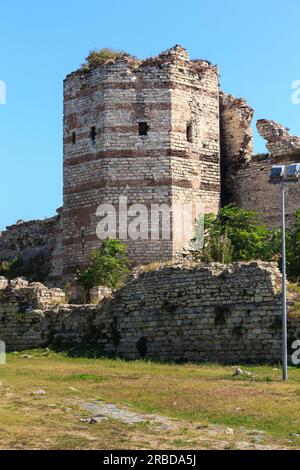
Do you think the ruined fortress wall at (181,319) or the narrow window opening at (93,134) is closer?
the ruined fortress wall at (181,319)

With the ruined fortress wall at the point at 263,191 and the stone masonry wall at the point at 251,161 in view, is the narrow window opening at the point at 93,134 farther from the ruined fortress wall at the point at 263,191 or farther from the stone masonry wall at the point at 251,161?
the ruined fortress wall at the point at 263,191

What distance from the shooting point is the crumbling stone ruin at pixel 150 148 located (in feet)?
95.8

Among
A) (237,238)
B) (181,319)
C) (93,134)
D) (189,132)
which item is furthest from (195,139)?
(181,319)

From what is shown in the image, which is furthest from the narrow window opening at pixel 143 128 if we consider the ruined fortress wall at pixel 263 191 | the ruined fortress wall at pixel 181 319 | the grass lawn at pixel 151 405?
the grass lawn at pixel 151 405

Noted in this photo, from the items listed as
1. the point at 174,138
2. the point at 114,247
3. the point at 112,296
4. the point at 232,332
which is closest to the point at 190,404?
the point at 232,332

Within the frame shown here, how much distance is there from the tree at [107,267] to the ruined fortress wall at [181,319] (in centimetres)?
357

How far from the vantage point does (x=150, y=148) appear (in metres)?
29.3

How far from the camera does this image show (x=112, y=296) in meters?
22.5

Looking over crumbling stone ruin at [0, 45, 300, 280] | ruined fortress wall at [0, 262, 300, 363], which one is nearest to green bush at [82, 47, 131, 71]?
crumbling stone ruin at [0, 45, 300, 280]

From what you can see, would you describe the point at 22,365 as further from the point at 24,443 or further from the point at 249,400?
the point at 24,443

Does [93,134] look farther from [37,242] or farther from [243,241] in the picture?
[37,242]

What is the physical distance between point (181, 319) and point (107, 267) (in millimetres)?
7623

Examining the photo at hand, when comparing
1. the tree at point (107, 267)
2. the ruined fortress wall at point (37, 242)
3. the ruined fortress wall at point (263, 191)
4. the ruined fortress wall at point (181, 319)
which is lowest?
the ruined fortress wall at point (181, 319)

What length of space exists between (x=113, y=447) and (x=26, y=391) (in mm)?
5186
